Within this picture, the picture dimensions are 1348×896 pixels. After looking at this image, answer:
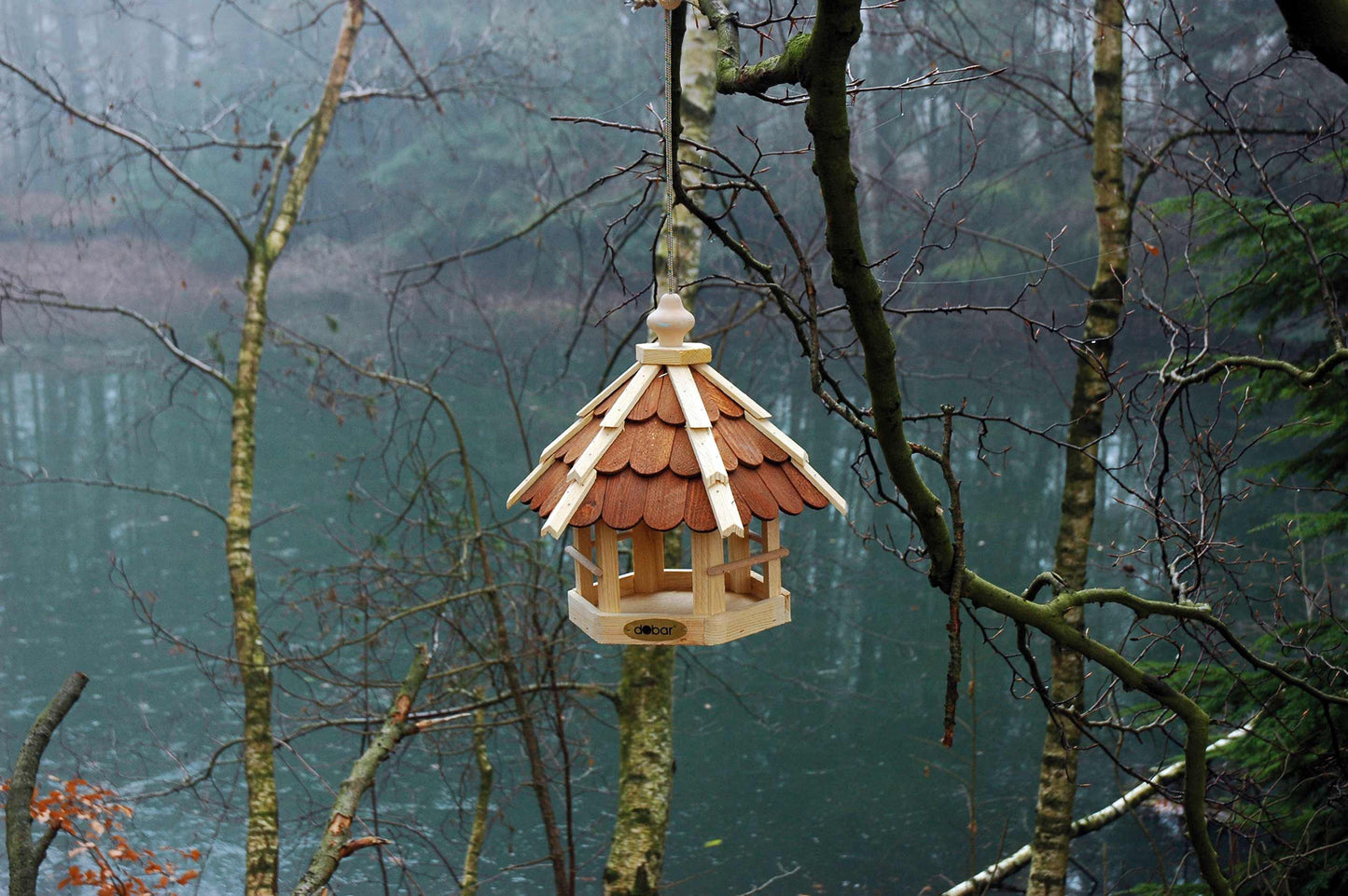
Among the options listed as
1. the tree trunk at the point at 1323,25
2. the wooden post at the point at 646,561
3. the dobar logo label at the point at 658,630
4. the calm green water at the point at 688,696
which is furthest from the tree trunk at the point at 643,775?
the tree trunk at the point at 1323,25

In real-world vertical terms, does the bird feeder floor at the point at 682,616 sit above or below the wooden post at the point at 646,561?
below

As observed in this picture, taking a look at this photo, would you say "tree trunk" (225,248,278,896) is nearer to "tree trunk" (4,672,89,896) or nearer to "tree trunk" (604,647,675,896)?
"tree trunk" (4,672,89,896)

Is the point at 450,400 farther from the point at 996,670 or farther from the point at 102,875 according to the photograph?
the point at 102,875

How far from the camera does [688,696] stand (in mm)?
8766

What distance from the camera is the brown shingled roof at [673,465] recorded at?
1652 millimetres

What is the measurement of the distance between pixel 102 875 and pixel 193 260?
18.6m

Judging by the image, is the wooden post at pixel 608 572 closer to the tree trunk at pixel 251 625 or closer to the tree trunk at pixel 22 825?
the tree trunk at pixel 22 825

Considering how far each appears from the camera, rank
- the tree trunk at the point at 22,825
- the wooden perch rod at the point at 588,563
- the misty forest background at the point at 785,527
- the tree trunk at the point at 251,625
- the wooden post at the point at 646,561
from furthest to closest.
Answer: the tree trunk at the point at 251,625
the misty forest background at the point at 785,527
the tree trunk at the point at 22,825
the wooden post at the point at 646,561
the wooden perch rod at the point at 588,563

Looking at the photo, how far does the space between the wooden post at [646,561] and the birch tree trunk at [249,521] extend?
292cm

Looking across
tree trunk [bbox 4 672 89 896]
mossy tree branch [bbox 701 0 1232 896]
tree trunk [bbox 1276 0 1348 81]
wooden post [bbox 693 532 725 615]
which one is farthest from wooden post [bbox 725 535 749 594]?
tree trunk [bbox 4 672 89 896]

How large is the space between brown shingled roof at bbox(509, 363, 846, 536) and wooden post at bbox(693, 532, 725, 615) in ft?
0.24

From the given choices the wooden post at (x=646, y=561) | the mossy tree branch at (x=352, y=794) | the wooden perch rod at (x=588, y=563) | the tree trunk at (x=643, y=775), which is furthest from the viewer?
the tree trunk at (x=643, y=775)

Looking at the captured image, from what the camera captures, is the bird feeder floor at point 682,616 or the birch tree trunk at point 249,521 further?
the birch tree trunk at point 249,521

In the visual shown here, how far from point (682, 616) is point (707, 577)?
0.08 m
